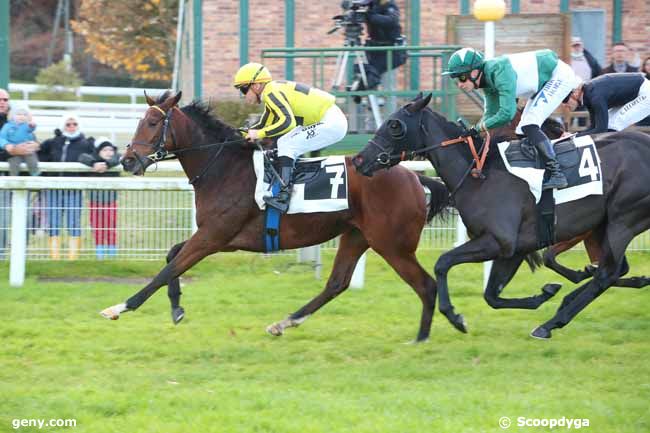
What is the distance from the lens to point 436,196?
802cm

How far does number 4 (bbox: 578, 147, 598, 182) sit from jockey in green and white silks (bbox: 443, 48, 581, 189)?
17 cm

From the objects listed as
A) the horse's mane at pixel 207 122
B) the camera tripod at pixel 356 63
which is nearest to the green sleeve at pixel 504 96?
the horse's mane at pixel 207 122

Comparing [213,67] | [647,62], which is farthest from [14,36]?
[647,62]

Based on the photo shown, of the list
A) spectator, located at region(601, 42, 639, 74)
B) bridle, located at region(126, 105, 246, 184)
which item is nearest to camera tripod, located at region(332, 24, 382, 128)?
spectator, located at region(601, 42, 639, 74)

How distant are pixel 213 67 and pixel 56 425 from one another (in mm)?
11551

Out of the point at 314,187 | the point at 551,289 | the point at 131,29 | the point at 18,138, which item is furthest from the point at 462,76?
the point at 131,29

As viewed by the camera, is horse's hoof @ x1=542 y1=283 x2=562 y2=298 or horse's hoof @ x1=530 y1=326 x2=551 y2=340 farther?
horse's hoof @ x1=542 y1=283 x2=562 y2=298

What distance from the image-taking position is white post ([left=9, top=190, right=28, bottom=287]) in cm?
952

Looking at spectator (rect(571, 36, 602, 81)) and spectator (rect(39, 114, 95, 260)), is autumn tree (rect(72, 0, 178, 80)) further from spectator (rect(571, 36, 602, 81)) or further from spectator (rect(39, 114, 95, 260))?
spectator (rect(39, 114, 95, 260))

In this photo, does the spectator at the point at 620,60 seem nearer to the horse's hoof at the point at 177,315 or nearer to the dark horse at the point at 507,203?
the dark horse at the point at 507,203

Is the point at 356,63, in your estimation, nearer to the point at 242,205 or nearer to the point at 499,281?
the point at 242,205

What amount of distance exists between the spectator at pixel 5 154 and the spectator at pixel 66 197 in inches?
14.6

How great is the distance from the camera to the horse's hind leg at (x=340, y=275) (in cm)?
805

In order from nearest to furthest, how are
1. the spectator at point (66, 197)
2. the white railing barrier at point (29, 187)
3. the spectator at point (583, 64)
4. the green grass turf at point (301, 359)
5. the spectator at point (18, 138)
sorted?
the green grass turf at point (301, 359)
the white railing barrier at point (29, 187)
the spectator at point (66, 197)
the spectator at point (18, 138)
the spectator at point (583, 64)
